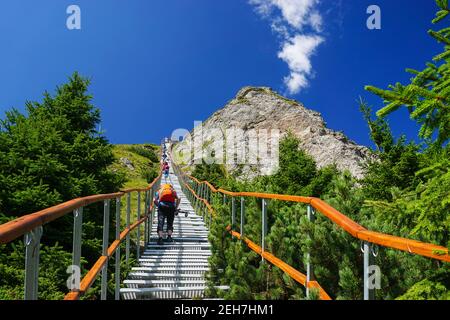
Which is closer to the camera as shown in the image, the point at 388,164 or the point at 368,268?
the point at 368,268

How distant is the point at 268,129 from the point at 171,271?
160ft

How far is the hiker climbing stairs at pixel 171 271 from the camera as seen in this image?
5797mm

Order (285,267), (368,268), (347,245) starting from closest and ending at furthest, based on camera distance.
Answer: (368,268) → (347,245) → (285,267)

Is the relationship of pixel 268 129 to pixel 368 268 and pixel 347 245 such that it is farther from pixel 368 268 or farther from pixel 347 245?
pixel 368 268

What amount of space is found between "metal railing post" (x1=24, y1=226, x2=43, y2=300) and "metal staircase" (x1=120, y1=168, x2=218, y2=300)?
3.89 metres

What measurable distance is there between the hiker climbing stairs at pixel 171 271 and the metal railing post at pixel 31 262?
3892 mm

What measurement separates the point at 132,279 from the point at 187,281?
97 cm

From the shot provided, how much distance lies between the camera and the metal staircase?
5.79 m

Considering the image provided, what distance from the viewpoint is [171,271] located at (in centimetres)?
701

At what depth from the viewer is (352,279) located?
2.63 metres

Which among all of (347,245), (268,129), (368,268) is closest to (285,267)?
(347,245)

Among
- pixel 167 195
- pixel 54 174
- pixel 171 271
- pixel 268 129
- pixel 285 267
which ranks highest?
pixel 268 129

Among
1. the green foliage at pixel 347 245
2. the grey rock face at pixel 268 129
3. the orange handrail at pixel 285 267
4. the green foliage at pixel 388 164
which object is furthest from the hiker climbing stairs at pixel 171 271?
the grey rock face at pixel 268 129

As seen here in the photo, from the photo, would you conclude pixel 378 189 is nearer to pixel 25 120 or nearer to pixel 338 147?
pixel 25 120
